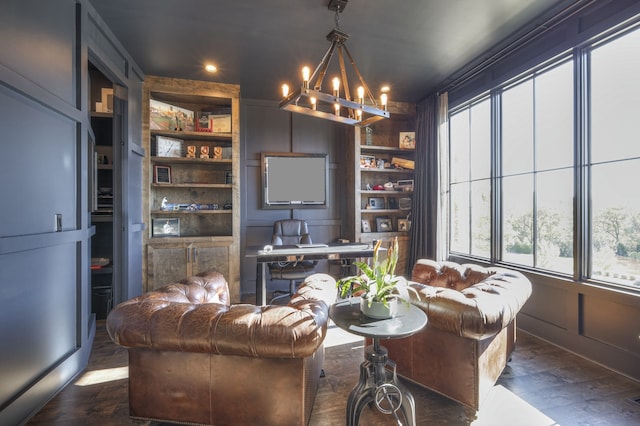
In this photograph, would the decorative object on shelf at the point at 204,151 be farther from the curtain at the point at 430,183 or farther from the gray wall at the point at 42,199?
the curtain at the point at 430,183

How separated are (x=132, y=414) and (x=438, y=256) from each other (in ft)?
11.8

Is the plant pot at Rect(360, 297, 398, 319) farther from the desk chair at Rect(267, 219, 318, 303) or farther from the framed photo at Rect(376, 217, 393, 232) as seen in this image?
the framed photo at Rect(376, 217, 393, 232)

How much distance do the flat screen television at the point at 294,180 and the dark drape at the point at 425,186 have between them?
1.39 metres

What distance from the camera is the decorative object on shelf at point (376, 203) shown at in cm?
471

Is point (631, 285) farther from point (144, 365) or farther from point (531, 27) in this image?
point (144, 365)

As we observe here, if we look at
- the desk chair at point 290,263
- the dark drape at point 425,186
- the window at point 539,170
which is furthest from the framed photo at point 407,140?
the desk chair at point 290,263

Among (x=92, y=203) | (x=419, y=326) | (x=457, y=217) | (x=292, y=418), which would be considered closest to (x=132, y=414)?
(x=292, y=418)

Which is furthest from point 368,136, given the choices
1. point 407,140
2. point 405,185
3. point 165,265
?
point 165,265

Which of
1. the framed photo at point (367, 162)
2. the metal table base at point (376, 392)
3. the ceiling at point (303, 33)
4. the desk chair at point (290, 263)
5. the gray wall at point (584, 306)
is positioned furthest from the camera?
the framed photo at point (367, 162)

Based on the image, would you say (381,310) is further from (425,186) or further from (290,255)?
(425,186)

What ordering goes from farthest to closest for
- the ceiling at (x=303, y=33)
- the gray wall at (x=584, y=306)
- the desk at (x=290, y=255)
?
the desk at (x=290, y=255) < the ceiling at (x=303, y=33) < the gray wall at (x=584, y=306)

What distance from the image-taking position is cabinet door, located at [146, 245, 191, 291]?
3617 mm

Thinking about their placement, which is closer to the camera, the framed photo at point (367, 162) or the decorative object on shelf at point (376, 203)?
the framed photo at point (367, 162)

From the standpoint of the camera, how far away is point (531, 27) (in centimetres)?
265
